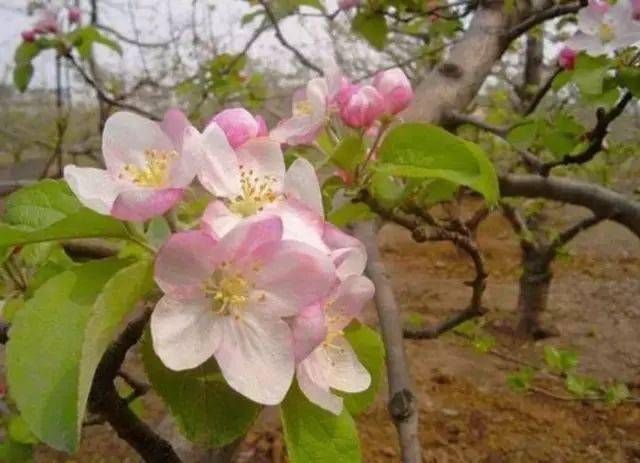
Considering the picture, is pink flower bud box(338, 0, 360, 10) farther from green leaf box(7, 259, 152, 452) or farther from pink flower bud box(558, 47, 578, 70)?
green leaf box(7, 259, 152, 452)

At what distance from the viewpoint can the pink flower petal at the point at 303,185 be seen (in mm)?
579

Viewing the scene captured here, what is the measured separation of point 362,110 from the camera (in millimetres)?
790

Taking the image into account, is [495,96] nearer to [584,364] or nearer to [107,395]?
[584,364]

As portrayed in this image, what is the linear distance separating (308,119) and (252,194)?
0.85 feet

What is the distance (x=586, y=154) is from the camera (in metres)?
1.52

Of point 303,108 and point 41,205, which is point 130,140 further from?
point 303,108

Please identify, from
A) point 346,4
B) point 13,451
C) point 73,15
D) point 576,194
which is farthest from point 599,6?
point 73,15

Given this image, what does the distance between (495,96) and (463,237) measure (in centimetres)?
344

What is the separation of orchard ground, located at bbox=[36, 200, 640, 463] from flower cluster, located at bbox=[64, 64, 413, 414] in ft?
1.98

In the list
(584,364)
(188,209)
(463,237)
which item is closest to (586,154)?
(463,237)

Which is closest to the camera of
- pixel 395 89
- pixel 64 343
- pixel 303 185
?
pixel 64 343

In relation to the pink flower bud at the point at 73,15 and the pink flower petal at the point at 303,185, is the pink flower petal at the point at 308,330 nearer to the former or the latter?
the pink flower petal at the point at 303,185

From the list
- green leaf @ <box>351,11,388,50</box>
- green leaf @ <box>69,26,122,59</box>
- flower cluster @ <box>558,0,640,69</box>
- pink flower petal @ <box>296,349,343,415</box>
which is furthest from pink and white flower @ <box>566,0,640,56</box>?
green leaf @ <box>69,26,122,59</box>

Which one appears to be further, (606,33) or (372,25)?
(372,25)
